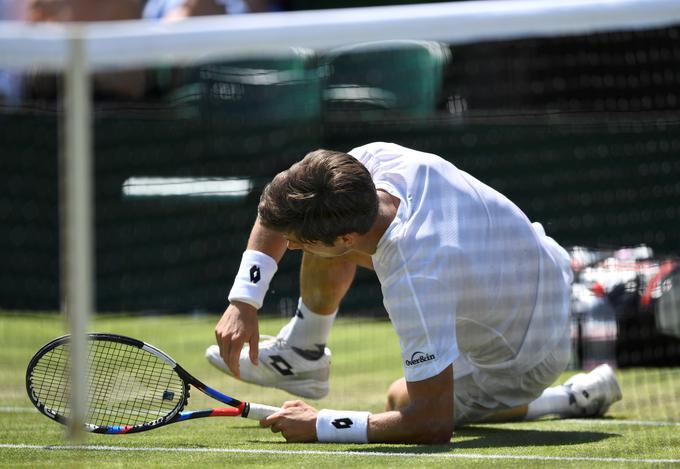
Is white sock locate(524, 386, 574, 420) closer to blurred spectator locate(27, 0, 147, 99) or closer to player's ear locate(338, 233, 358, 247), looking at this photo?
player's ear locate(338, 233, 358, 247)

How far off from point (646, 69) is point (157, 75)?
3.42 metres

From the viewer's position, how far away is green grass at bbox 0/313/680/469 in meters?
3.04

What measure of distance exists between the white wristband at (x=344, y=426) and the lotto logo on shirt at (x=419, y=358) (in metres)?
0.29

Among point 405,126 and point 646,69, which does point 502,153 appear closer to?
point 405,126

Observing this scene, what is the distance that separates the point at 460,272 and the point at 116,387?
117 centimetres

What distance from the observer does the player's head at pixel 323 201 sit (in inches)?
124

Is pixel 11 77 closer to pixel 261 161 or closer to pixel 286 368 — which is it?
pixel 261 161

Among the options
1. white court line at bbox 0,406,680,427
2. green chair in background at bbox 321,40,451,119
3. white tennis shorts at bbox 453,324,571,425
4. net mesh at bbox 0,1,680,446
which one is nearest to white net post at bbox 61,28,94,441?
white tennis shorts at bbox 453,324,571,425

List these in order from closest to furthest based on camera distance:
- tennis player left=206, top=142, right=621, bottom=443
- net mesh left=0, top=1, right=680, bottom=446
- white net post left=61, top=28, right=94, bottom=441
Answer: white net post left=61, top=28, right=94, bottom=441 → tennis player left=206, top=142, right=621, bottom=443 → net mesh left=0, top=1, right=680, bottom=446

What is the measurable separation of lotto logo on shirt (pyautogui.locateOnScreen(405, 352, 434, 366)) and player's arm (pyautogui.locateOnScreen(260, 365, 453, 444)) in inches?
2.2

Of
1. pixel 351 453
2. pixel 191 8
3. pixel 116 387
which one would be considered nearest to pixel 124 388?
pixel 116 387

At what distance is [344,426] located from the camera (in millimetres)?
3309

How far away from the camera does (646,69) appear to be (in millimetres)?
7852

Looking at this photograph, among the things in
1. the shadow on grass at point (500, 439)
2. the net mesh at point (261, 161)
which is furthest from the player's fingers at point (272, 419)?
the net mesh at point (261, 161)
